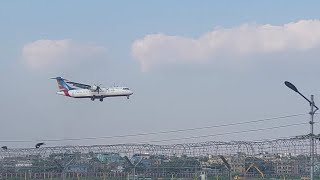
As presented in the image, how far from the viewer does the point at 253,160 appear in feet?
→ 83.8

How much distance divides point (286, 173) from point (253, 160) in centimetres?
A: 183

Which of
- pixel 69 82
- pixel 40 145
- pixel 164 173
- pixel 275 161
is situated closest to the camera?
pixel 275 161

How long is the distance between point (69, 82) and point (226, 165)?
3584cm

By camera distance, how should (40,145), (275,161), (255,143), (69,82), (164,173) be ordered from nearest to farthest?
1. (255,143)
2. (275,161)
3. (164,173)
4. (40,145)
5. (69,82)

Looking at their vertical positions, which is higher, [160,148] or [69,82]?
[69,82]

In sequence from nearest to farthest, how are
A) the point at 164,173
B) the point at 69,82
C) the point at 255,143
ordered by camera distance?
the point at 255,143
the point at 164,173
the point at 69,82

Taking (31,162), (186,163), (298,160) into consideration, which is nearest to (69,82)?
(31,162)

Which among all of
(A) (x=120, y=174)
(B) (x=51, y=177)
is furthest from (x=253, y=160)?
(B) (x=51, y=177)

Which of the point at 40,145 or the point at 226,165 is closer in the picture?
the point at 226,165

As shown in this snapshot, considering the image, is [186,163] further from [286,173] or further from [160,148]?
[286,173]

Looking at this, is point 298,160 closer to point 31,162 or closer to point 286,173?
point 286,173

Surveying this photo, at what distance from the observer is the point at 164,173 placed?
28219mm

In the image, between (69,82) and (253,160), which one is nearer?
(253,160)

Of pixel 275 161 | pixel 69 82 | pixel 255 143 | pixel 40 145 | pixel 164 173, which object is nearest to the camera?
pixel 255 143
